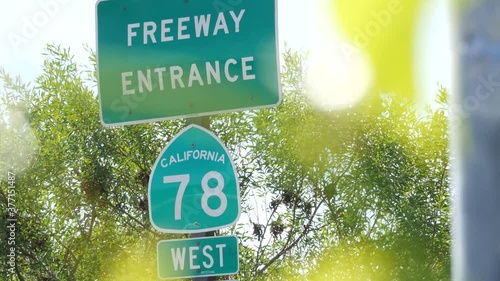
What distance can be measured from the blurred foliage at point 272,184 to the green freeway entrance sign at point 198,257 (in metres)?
11.2

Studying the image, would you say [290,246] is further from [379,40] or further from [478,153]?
[478,153]

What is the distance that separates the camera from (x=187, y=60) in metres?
4.23

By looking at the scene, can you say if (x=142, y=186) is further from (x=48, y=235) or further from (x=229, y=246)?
(x=229, y=246)

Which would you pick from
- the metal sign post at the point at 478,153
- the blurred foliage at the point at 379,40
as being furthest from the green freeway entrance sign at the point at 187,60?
the metal sign post at the point at 478,153

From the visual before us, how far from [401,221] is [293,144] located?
279 centimetres

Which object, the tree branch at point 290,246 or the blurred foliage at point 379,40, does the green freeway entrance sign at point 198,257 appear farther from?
the tree branch at point 290,246

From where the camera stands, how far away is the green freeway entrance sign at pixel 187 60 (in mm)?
4102

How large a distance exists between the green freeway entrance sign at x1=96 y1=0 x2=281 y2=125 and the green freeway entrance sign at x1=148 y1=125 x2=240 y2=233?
8.7 inches

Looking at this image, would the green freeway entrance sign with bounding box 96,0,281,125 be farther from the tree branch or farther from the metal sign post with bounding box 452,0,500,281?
the tree branch

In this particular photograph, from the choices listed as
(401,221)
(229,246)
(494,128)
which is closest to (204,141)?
(229,246)

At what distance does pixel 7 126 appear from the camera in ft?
53.6

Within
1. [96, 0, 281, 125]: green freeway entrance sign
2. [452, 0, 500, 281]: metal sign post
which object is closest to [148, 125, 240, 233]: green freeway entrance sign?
[96, 0, 281, 125]: green freeway entrance sign

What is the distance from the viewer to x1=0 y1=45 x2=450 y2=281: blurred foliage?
15.1 meters

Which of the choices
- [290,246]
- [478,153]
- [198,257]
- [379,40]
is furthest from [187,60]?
[290,246]
